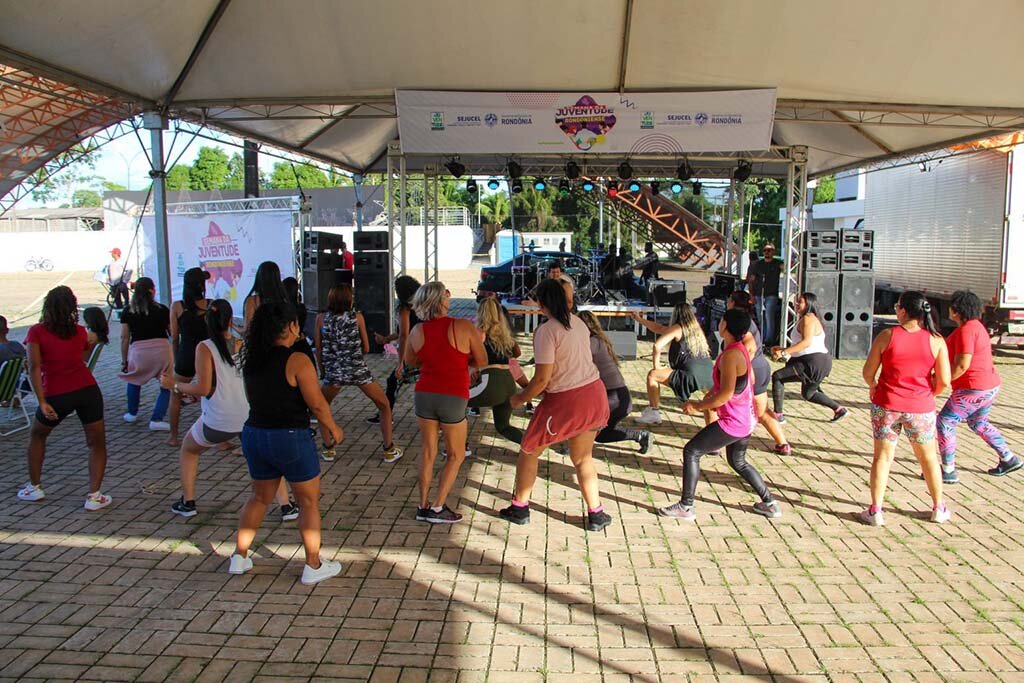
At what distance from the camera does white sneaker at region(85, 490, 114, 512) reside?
16.3 feet

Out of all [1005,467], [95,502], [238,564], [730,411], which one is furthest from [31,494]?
[1005,467]

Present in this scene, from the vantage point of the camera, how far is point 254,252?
1529 centimetres

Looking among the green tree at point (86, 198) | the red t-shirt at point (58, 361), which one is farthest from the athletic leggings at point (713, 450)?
the green tree at point (86, 198)

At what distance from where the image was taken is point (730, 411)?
4.56m

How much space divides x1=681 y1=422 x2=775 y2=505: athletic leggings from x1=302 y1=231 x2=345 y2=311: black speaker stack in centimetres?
931

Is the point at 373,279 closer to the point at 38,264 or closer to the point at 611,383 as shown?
the point at 611,383

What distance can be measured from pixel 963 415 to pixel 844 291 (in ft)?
23.6

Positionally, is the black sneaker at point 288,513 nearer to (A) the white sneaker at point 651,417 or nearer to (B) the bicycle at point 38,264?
(A) the white sneaker at point 651,417

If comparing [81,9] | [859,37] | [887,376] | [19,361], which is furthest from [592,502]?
[859,37]

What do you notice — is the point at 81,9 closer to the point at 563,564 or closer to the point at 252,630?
the point at 252,630

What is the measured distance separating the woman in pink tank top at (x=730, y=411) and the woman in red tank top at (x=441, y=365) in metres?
1.39

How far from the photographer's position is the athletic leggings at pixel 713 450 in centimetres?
462

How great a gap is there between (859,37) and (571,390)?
6592 mm

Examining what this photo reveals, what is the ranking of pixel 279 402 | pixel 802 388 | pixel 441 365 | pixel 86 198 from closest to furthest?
pixel 279 402
pixel 441 365
pixel 802 388
pixel 86 198
